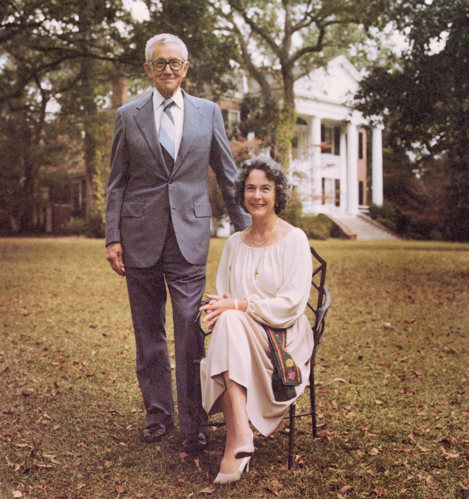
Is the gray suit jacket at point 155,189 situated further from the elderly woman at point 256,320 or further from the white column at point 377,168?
the white column at point 377,168

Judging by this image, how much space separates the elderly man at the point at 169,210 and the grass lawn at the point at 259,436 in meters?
0.48

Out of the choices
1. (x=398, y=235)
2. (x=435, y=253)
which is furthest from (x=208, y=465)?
(x=398, y=235)

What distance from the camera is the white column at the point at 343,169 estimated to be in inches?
1267

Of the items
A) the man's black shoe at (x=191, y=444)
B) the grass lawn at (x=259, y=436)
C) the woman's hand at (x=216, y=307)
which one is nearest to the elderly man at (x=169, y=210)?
the man's black shoe at (x=191, y=444)

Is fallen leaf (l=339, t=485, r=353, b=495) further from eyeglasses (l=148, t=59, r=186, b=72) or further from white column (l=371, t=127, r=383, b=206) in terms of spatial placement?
white column (l=371, t=127, r=383, b=206)

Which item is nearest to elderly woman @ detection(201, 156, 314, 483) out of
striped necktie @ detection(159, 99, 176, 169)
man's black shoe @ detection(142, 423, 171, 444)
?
striped necktie @ detection(159, 99, 176, 169)

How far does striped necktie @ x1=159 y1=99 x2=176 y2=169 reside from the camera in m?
3.57

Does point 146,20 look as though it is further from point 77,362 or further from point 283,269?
point 283,269

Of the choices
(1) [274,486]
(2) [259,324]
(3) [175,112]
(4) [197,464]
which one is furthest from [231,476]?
(3) [175,112]

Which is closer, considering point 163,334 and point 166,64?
point 166,64

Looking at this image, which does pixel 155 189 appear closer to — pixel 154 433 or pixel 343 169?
pixel 154 433

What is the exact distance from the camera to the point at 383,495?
9.93ft

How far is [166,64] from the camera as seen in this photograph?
3441 millimetres

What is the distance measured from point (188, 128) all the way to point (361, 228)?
2575 centimetres
